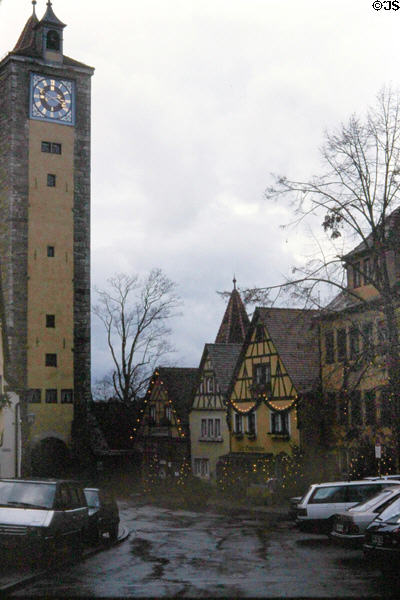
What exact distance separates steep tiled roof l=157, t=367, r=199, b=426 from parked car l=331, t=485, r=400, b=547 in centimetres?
3608

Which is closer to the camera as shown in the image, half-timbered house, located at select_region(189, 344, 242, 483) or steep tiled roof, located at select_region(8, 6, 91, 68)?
half-timbered house, located at select_region(189, 344, 242, 483)

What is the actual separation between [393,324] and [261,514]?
11.3 m

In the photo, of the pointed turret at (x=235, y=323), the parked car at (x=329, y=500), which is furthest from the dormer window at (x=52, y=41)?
the parked car at (x=329, y=500)

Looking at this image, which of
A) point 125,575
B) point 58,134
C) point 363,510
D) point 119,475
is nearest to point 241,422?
point 119,475

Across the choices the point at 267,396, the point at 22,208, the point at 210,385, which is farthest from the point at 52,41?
the point at 267,396

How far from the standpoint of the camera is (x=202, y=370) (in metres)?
55.8

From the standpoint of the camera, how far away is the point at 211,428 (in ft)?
177

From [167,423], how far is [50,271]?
12.6 metres

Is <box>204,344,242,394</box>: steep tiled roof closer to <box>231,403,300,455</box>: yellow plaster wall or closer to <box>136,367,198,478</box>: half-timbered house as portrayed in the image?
<box>136,367,198,478</box>: half-timbered house

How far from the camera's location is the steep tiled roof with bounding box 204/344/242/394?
2108 inches

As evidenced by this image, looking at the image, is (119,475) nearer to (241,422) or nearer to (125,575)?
(241,422)

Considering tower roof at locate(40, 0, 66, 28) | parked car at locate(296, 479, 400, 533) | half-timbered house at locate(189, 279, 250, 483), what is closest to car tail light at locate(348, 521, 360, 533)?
parked car at locate(296, 479, 400, 533)

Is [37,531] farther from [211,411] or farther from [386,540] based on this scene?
[211,411]

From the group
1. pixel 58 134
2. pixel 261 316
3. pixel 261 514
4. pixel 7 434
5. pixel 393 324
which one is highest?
pixel 58 134
